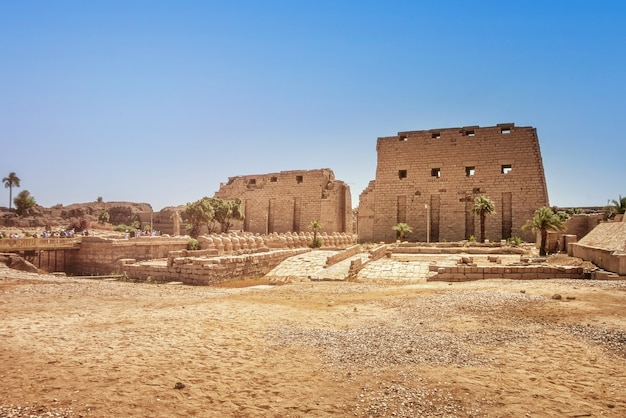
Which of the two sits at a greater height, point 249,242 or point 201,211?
point 201,211

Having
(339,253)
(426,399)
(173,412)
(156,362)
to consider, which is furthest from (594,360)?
(339,253)

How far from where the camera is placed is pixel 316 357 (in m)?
5.61

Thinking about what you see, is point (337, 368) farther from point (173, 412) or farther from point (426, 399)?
point (173, 412)

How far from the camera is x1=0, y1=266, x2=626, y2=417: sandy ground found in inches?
163

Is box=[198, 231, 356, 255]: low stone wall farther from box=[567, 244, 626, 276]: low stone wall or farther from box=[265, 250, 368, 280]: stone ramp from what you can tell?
box=[567, 244, 626, 276]: low stone wall

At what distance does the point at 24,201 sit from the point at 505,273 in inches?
2424

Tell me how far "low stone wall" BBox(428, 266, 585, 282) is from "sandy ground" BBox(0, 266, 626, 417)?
3646 mm

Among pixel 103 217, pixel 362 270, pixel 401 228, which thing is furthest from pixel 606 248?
pixel 103 217

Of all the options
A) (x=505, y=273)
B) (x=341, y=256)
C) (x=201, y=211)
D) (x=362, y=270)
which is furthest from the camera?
(x=201, y=211)

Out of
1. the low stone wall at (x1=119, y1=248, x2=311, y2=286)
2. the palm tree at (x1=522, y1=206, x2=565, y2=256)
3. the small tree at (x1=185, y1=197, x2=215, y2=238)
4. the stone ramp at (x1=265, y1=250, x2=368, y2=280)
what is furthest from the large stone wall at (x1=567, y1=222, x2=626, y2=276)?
the small tree at (x1=185, y1=197, x2=215, y2=238)

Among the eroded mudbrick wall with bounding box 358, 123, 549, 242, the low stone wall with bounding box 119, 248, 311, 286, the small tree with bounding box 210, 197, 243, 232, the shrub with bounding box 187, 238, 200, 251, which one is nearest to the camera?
the low stone wall with bounding box 119, 248, 311, 286

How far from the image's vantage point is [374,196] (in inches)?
1375

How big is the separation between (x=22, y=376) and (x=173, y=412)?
6.61ft

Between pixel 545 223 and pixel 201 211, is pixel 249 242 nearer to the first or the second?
pixel 545 223
